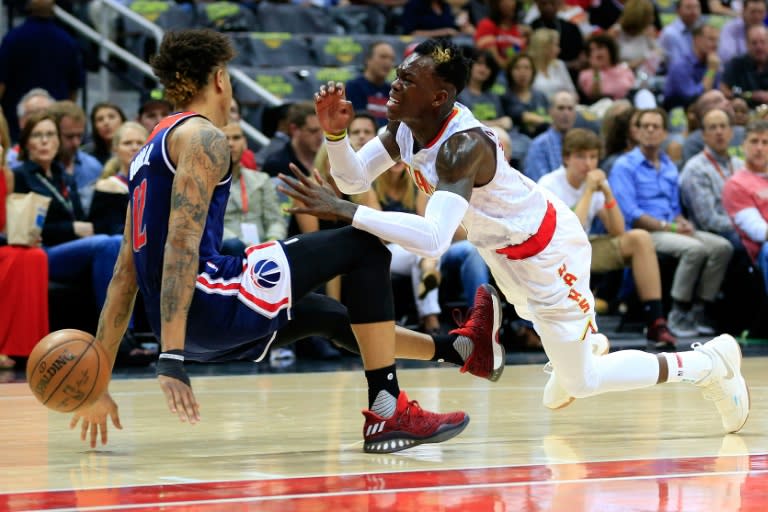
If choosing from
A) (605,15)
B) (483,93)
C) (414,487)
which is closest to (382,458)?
(414,487)

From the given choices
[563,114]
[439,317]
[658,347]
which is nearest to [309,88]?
[563,114]

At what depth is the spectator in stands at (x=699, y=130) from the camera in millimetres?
10922

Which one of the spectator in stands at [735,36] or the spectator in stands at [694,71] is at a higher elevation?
the spectator in stands at [735,36]

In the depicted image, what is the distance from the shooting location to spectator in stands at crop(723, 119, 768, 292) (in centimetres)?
976

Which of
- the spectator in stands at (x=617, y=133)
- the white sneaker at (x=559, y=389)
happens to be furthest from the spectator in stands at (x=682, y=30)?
the white sneaker at (x=559, y=389)

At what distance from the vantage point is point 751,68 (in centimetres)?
1290

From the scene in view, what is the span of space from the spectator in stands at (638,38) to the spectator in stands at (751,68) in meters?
0.82

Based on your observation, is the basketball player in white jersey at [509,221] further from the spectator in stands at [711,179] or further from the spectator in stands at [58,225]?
the spectator in stands at [711,179]

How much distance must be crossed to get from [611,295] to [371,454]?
591cm

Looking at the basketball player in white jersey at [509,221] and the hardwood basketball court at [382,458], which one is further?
the basketball player in white jersey at [509,221]

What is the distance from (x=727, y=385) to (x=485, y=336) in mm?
960

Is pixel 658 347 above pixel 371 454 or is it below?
below

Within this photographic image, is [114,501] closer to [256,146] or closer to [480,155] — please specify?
[480,155]

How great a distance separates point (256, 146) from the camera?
35.2 feet
